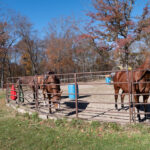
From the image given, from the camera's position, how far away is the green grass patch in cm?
340

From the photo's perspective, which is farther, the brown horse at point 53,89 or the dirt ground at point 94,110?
the brown horse at point 53,89

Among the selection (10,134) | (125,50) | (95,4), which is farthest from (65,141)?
(95,4)

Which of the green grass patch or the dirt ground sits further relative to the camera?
the dirt ground

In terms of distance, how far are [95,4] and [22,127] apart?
56.1ft

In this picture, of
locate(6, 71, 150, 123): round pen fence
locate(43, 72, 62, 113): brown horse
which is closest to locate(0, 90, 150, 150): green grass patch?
locate(6, 71, 150, 123): round pen fence

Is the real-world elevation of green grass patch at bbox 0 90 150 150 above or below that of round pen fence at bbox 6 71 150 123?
below

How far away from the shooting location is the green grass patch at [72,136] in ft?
11.1

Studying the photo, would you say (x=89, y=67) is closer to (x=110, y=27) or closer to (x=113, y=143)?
(x=110, y=27)

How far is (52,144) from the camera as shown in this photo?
3.59 metres

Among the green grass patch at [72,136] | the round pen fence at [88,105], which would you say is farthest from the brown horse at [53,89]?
the green grass patch at [72,136]

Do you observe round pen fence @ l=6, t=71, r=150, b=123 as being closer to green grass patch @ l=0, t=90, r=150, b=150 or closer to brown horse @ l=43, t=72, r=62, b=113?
brown horse @ l=43, t=72, r=62, b=113

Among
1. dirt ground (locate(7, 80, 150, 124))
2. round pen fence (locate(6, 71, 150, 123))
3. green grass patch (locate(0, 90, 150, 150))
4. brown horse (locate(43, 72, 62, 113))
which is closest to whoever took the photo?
green grass patch (locate(0, 90, 150, 150))

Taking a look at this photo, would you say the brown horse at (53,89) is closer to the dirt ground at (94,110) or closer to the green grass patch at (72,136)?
the dirt ground at (94,110)

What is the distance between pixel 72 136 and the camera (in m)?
3.95
